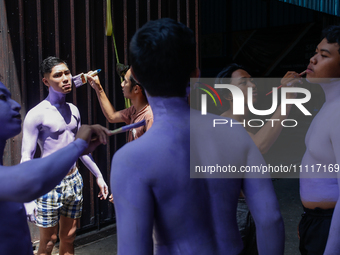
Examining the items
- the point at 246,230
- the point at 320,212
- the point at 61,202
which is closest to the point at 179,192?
the point at 320,212

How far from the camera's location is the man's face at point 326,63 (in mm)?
1910

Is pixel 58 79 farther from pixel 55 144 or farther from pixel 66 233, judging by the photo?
pixel 66 233

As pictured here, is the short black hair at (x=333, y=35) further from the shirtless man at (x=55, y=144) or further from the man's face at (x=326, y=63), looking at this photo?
the shirtless man at (x=55, y=144)

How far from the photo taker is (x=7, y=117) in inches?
54.8

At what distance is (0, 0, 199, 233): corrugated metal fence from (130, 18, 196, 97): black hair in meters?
2.85

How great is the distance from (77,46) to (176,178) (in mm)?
3366

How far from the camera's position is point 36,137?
2.87 metres

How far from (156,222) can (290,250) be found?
332 centimetres

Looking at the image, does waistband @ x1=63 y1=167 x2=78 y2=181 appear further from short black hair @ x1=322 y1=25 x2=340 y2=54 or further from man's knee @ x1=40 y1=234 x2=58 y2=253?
short black hair @ x1=322 y1=25 x2=340 y2=54

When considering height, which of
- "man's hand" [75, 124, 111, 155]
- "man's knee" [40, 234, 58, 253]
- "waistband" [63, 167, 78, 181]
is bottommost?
"man's knee" [40, 234, 58, 253]

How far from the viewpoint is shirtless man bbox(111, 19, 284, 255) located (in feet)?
3.34

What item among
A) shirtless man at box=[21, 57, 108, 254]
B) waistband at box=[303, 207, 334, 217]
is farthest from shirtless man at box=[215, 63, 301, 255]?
shirtless man at box=[21, 57, 108, 254]

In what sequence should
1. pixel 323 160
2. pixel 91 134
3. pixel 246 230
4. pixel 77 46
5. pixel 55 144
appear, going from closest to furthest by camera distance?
pixel 91 134, pixel 323 160, pixel 246 230, pixel 55 144, pixel 77 46

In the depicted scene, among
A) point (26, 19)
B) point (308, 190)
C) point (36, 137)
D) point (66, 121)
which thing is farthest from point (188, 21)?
point (308, 190)
